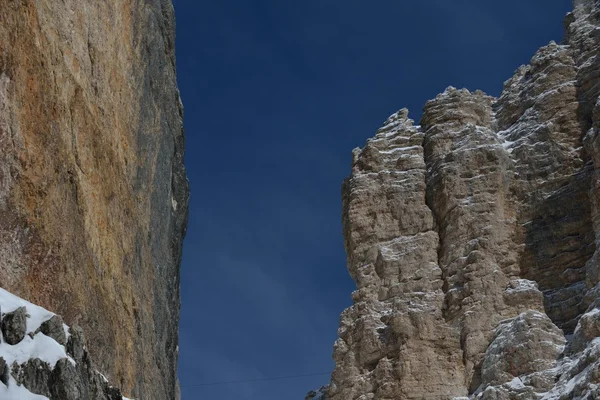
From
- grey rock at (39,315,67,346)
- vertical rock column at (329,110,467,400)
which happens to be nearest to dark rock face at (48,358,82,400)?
grey rock at (39,315,67,346)

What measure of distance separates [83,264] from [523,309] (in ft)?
139

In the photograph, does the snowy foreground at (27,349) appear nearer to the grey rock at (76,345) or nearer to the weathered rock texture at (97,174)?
the grey rock at (76,345)

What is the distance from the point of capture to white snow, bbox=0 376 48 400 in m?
20.1

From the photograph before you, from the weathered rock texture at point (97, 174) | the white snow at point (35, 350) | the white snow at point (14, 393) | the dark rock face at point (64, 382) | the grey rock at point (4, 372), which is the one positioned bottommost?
the white snow at point (14, 393)

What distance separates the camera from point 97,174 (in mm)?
31141

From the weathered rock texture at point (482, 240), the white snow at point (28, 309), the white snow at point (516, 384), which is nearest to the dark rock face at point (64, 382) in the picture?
the white snow at point (28, 309)

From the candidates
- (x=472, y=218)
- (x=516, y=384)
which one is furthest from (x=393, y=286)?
(x=516, y=384)

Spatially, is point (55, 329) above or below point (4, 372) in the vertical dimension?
above

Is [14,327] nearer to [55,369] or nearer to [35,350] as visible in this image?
[35,350]

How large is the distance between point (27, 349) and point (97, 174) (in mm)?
9998

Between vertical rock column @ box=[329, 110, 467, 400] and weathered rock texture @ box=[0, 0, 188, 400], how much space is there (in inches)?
1095

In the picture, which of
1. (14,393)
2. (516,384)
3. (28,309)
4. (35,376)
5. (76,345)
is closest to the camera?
(14,393)

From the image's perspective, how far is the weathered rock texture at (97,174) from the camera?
2644 centimetres

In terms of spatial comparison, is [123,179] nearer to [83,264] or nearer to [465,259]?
[83,264]
